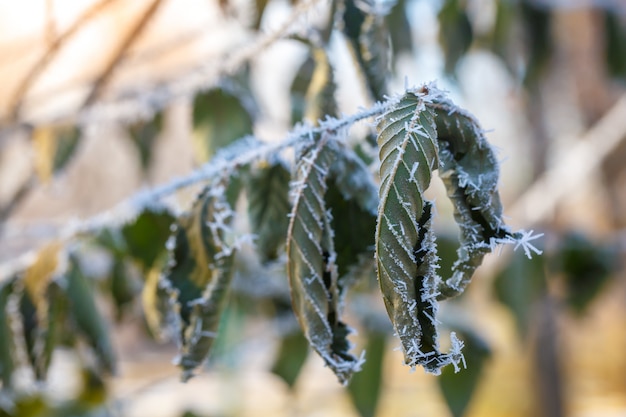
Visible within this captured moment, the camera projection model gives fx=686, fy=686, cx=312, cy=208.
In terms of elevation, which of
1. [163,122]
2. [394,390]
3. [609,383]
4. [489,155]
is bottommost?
[609,383]

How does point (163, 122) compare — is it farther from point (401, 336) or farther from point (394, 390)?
point (394, 390)

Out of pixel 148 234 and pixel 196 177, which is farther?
Answer: pixel 148 234

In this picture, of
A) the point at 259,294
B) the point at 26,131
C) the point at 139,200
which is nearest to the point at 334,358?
the point at 139,200

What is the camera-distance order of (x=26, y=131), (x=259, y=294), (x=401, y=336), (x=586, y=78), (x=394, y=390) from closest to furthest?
1. (x=401, y=336)
2. (x=26, y=131)
3. (x=259, y=294)
4. (x=586, y=78)
5. (x=394, y=390)

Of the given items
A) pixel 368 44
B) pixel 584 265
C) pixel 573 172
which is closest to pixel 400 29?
pixel 368 44

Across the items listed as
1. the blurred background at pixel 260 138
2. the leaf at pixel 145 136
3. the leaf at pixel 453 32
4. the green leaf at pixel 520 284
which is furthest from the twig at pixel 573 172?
the leaf at pixel 145 136

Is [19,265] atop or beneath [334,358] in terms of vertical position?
beneath

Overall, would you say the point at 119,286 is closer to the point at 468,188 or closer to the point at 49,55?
the point at 49,55
